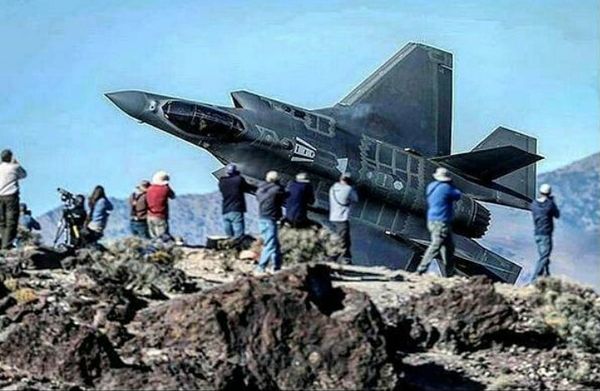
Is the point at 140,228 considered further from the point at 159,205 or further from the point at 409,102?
the point at 409,102

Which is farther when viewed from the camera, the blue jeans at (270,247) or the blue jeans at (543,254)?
the blue jeans at (543,254)

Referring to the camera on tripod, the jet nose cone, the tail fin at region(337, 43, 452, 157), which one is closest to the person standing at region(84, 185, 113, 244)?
the camera on tripod

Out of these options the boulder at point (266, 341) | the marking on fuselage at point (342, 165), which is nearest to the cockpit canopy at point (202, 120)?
the marking on fuselage at point (342, 165)

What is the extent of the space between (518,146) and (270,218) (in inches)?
1084

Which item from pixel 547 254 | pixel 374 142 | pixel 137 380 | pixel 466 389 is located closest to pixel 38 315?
pixel 137 380

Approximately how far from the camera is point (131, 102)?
4022 centimetres

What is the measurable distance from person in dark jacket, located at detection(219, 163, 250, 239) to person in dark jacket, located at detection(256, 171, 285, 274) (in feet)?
5.58

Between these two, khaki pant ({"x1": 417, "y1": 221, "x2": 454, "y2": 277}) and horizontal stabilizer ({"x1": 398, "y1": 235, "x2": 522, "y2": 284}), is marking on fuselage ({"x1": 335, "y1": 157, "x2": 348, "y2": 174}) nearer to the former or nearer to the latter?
horizontal stabilizer ({"x1": 398, "y1": 235, "x2": 522, "y2": 284})

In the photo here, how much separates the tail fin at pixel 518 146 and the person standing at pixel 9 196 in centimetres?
2659

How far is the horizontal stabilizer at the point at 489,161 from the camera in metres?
45.4

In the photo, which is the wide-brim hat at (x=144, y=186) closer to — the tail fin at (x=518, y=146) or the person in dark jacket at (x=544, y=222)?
the person in dark jacket at (x=544, y=222)

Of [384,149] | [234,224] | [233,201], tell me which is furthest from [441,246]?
[384,149]

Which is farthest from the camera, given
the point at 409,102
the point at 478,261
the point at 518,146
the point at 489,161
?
the point at 518,146

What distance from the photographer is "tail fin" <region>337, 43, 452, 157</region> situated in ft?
158
